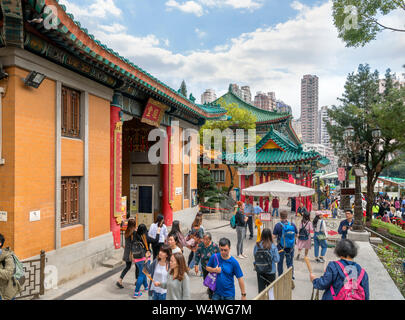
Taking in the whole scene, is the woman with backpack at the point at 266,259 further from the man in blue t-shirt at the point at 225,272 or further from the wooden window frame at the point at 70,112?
the wooden window frame at the point at 70,112

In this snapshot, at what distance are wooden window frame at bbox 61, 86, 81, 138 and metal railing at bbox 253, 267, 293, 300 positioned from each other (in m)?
6.42

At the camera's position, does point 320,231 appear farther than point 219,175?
No

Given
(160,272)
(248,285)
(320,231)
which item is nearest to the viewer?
(160,272)

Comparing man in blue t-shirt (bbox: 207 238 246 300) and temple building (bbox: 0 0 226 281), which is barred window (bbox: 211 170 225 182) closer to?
temple building (bbox: 0 0 226 281)

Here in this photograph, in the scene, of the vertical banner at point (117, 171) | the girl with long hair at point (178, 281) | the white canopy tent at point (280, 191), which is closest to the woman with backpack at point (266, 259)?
the girl with long hair at point (178, 281)

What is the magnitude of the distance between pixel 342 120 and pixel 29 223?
20.0 metres

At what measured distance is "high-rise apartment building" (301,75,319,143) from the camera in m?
131

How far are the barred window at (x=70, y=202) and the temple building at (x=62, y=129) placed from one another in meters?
0.03

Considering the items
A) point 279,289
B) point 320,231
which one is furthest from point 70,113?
point 320,231

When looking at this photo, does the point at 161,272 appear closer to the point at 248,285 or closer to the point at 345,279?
the point at 345,279

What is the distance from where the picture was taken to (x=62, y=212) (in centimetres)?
773

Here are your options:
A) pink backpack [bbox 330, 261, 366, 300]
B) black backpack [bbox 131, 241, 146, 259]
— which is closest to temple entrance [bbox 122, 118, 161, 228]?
black backpack [bbox 131, 241, 146, 259]

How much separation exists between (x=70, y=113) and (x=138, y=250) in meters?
4.33

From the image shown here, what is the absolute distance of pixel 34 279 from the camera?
6191mm
